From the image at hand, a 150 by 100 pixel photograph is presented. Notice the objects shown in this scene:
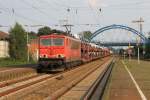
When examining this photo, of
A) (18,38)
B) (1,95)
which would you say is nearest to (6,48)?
(18,38)

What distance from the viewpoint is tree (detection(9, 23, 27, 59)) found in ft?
252

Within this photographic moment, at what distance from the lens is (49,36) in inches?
1625

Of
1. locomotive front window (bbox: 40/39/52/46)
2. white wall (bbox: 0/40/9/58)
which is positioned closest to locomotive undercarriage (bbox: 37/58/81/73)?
locomotive front window (bbox: 40/39/52/46)

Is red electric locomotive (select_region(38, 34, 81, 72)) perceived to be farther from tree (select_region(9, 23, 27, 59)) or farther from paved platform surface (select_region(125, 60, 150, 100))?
tree (select_region(9, 23, 27, 59))

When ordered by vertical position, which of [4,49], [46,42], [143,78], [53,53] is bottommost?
[143,78]

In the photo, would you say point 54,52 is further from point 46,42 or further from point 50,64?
point 50,64

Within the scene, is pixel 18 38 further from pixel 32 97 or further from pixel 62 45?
pixel 32 97

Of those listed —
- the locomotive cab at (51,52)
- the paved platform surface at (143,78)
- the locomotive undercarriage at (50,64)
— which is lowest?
the paved platform surface at (143,78)

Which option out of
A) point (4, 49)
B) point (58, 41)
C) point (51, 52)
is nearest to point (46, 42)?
point (58, 41)

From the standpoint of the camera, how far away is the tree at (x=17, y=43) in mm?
76750

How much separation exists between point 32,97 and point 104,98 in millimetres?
3090

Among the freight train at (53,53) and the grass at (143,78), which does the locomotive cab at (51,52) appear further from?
the grass at (143,78)

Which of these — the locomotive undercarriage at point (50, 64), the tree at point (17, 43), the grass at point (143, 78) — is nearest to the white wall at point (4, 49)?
the tree at point (17, 43)

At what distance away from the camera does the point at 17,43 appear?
7738 cm
